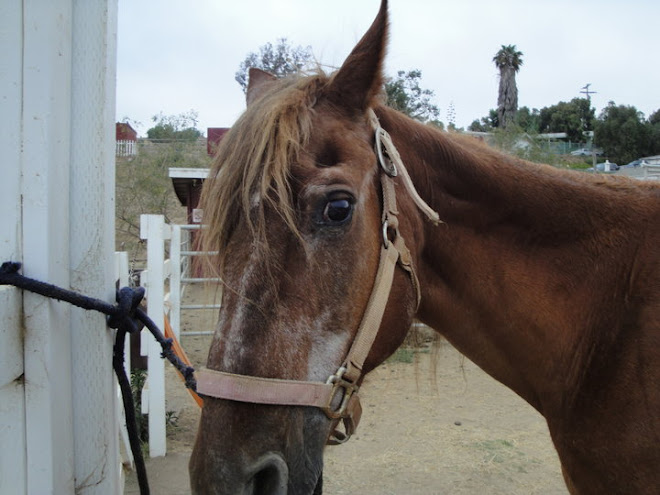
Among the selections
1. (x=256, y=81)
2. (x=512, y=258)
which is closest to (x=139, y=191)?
(x=256, y=81)

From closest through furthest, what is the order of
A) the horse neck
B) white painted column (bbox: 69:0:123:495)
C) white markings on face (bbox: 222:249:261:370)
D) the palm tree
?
white painted column (bbox: 69:0:123:495) → white markings on face (bbox: 222:249:261:370) → the horse neck → the palm tree

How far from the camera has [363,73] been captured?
1578 millimetres

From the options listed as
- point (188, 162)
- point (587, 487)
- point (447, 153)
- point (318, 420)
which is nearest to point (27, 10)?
point (318, 420)

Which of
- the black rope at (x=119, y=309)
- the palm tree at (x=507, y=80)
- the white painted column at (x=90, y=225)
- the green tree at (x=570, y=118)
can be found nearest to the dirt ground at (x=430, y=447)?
the black rope at (x=119, y=309)

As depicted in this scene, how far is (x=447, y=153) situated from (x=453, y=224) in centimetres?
28

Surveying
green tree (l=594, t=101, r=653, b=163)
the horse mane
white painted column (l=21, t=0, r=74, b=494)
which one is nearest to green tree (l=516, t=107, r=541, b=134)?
the horse mane

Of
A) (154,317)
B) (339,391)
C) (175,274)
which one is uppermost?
(339,391)

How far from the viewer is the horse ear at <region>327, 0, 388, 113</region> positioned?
1542 mm

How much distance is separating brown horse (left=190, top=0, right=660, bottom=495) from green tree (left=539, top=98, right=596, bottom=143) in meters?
38.7

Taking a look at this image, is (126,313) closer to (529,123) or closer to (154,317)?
(154,317)

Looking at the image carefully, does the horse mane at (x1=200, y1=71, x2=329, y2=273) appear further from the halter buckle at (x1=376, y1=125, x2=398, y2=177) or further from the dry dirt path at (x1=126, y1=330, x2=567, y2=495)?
the dry dirt path at (x1=126, y1=330, x2=567, y2=495)

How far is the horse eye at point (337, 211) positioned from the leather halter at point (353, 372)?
0.57 ft

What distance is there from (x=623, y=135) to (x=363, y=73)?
3334cm

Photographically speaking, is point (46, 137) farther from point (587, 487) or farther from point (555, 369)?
point (587, 487)
